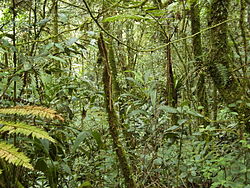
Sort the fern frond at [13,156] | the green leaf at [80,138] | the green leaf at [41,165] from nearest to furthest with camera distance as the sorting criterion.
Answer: the fern frond at [13,156], the green leaf at [41,165], the green leaf at [80,138]

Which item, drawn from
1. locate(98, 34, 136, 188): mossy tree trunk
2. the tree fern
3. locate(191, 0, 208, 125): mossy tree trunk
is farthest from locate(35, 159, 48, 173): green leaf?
locate(191, 0, 208, 125): mossy tree trunk

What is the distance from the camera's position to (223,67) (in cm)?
260

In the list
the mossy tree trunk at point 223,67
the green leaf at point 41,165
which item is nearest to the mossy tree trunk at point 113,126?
the green leaf at point 41,165

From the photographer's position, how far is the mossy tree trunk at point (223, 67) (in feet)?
8.46

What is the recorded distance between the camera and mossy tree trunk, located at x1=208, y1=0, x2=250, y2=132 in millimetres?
2580

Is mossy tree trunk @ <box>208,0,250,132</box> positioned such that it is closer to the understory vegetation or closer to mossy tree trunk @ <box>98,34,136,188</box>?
the understory vegetation

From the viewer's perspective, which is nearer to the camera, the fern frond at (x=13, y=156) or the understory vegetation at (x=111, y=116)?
the fern frond at (x=13, y=156)

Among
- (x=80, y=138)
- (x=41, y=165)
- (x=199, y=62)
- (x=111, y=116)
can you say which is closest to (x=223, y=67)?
(x=199, y=62)

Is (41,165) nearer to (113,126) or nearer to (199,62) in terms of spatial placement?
(113,126)

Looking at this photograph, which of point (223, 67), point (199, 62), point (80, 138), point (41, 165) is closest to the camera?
point (41, 165)

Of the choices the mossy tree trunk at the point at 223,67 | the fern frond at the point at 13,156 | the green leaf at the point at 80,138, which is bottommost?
the green leaf at the point at 80,138

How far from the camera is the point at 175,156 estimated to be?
2586 millimetres

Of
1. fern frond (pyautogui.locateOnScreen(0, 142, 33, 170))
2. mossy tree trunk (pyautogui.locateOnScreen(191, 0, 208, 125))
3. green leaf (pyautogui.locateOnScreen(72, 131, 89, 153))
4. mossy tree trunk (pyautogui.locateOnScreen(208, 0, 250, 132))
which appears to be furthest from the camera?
mossy tree trunk (pyautogui.locateOnScreen(191, 0, 208, 125))

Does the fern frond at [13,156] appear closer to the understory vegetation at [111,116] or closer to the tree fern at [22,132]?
the tree fern at [22,132]
